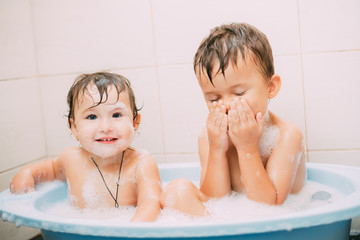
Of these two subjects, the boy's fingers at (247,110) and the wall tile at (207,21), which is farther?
the wall tile at (207,21)

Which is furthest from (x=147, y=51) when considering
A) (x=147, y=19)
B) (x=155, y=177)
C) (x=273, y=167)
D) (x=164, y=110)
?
(x=273, y=167)

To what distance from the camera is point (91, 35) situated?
158 centimetres

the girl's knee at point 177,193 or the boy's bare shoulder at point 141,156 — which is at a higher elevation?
the boy's bare shoulder at point 141,156

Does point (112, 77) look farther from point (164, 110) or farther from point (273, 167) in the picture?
point (273, 167)

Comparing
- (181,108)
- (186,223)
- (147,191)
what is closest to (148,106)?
(181,108)

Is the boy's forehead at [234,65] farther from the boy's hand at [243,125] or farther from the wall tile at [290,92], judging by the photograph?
the wall tile at [290,92]

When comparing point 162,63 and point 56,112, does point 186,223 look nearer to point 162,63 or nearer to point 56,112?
point 162,63

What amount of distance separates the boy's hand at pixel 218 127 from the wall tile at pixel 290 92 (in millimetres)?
448

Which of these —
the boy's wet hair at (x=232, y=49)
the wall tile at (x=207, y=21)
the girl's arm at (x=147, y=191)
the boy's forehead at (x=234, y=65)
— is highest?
the wall tile at (x=207, y=21)

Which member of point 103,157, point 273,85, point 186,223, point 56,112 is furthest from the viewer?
point 56,112

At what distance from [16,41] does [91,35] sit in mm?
307

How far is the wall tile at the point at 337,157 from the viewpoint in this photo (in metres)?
1.40

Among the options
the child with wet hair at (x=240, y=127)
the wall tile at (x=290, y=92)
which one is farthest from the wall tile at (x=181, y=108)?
the child with wet hair at (x=240, y=127)

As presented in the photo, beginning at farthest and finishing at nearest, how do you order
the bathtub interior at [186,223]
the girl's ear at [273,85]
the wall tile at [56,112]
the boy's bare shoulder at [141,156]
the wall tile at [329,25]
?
1. the wall tile at [56,112]
2. the wall tile at [329,25]
3. the boy's bare shoulder at [141,156]
4. the girl's ear at [273,85]
5. the bathtub interior at [186,223]
